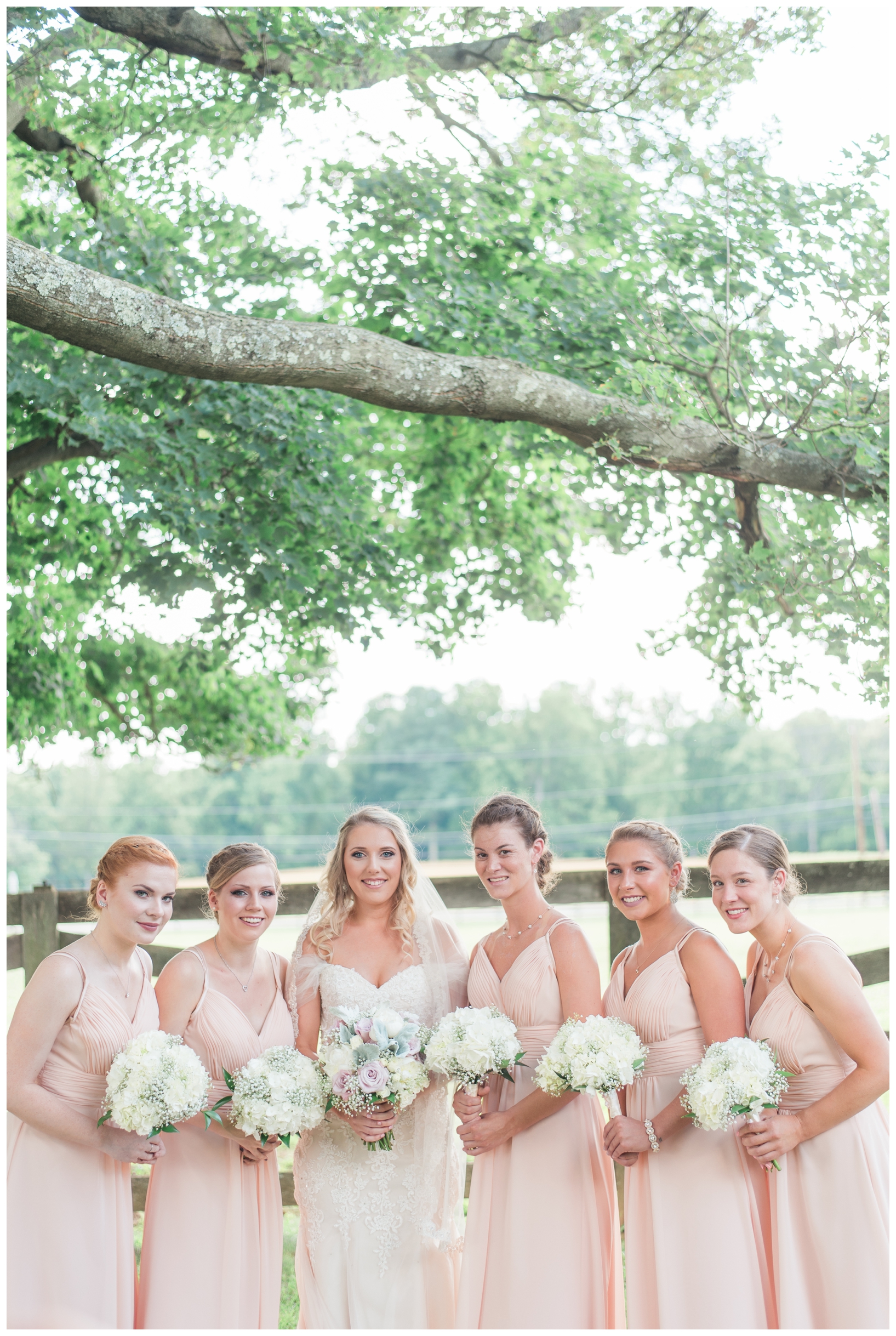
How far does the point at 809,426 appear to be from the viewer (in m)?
5.59

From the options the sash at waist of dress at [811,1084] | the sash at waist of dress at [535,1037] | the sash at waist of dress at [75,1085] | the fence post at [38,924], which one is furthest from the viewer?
the fence post at [38,924]

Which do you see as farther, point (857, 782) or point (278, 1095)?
point (857, 782)

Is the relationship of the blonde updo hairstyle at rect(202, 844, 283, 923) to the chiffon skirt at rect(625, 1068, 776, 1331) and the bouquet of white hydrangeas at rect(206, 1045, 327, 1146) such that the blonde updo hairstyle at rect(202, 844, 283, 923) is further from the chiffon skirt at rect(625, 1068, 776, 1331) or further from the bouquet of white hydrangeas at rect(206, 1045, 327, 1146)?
the chiffon skirt at rect(625, 1068, 776, 1331)

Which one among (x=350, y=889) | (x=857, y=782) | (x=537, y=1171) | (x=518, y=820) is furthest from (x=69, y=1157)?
(x=857, y=782)

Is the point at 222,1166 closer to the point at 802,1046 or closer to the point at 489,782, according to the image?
the point at 802,1046

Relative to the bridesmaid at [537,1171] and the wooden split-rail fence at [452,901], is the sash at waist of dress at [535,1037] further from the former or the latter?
the wooden split-rail fence at [452,901]

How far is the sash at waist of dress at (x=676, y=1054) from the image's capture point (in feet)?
12.2

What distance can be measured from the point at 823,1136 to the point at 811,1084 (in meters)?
0.17

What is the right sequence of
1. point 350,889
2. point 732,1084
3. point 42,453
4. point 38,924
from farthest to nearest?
point 42,453
point 38,924
point 350,889
point 732,1084

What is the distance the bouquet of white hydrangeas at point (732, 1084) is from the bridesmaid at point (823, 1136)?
13 centimetres

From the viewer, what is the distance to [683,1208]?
3662 mm

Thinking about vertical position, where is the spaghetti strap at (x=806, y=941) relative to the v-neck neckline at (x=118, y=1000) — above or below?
above

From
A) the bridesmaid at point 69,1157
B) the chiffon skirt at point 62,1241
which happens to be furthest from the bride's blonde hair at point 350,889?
the chiffon skirt at point 62,1241

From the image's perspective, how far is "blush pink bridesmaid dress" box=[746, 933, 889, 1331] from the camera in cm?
347
